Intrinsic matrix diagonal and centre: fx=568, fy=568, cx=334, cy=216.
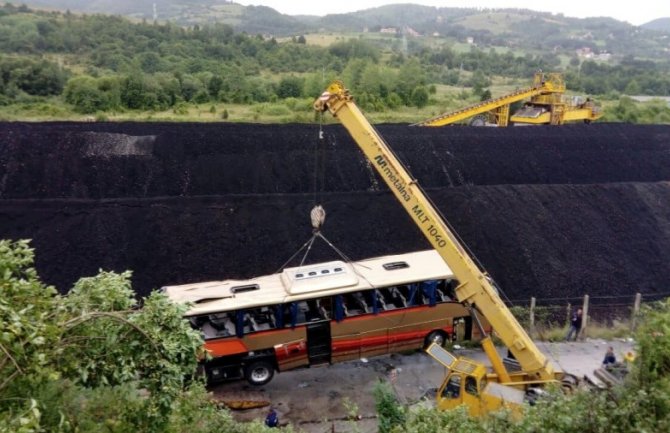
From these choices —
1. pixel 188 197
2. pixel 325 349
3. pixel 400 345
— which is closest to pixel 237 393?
pixel 325 349

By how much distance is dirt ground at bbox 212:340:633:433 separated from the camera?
10227 mm

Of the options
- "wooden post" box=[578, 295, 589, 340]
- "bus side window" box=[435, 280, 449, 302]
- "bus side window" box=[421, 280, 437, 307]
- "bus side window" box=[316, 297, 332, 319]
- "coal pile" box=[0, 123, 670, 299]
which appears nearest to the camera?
"bus side window" box=[316, 297, 332, 319]

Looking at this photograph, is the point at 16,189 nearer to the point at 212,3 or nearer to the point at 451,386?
the point at 451,386

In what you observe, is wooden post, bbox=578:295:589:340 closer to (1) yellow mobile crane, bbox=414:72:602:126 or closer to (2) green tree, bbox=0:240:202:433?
(2) green tree, bbox=0:240:202:433

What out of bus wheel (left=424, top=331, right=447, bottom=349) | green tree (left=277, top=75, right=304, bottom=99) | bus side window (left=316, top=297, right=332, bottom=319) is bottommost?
bus wheel (left=424, top=331, right=447, bottom=349)

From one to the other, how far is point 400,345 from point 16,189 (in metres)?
13.1

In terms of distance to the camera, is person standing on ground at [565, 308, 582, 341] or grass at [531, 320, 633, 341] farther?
grass at [531, 320, 633, 341]

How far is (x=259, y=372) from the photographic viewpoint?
35.9 feet

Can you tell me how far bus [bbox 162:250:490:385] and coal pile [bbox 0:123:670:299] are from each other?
330cm

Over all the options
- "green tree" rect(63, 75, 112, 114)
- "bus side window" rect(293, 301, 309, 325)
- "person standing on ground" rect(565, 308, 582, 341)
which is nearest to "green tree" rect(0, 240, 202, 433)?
"bus side window" rect(293, 301, 309, 325)

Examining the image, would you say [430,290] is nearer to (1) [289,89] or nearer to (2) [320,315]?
(2) [320,315]

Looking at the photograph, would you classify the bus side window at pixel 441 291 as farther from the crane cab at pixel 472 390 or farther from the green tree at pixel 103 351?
the green tree at pixel 103 351

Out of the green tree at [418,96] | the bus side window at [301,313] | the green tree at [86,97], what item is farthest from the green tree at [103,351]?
the green tree at [418,96]

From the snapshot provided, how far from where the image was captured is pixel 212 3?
191m
